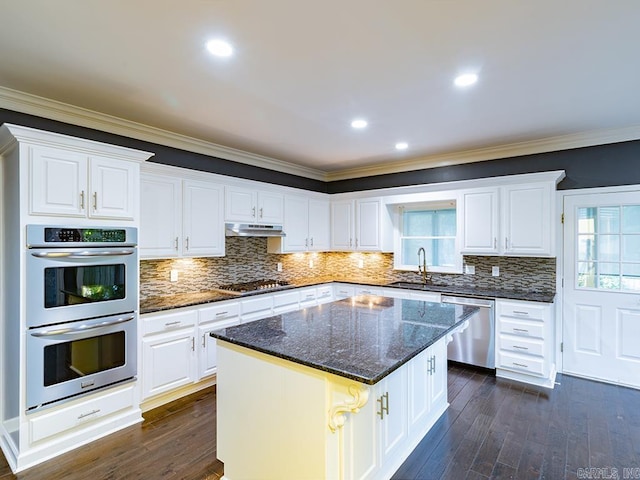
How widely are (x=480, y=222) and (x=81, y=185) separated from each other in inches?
162

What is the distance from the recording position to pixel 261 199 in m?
4.40

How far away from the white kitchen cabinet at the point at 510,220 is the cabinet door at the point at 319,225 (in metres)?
2.12

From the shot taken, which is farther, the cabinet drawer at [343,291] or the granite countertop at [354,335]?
the cabinet drawer at [343,291]

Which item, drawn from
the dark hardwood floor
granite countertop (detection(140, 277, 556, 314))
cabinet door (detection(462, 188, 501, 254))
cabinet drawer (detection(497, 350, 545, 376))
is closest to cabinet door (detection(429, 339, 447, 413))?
the dark hardwood floor

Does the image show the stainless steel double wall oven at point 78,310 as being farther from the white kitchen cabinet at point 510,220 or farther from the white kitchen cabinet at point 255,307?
the white kitchen cabinet at point 510,220

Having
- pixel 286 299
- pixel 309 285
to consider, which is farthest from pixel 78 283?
pixel 309 285

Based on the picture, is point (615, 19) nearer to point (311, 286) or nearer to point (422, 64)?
point (422, 64)

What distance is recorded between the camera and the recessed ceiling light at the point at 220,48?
2004 millimetres

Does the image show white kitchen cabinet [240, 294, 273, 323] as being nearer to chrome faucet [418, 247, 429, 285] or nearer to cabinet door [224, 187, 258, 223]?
cabinet door [224, 187, 258, 223]

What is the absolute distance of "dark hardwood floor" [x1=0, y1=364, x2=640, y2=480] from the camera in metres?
2.22

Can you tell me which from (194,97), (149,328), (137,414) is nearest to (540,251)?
(194,97)

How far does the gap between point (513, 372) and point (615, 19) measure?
10.9ft

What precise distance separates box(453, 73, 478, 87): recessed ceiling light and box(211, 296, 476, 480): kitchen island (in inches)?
69.3

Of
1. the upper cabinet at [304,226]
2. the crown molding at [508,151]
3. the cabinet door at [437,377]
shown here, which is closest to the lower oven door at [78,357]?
the upper cabinet at [304,226]
